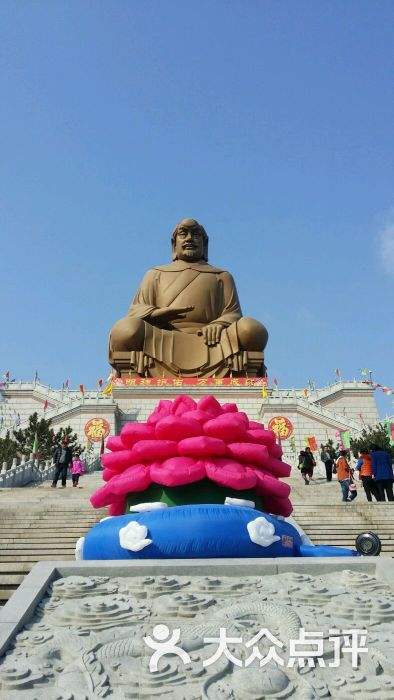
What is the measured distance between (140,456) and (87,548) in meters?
0.97

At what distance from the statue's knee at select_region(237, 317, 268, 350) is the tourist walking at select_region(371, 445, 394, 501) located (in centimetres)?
1293

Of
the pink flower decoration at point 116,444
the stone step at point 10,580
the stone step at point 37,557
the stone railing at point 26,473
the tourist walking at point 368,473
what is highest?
the stone railing at point 26,473

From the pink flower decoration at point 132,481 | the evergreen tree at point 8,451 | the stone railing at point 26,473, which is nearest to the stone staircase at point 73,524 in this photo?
the pink flower decoration at point 132,481

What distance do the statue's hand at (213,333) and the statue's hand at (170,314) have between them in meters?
1.25

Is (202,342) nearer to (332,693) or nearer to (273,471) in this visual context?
(273,471)

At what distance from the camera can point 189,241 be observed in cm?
2489

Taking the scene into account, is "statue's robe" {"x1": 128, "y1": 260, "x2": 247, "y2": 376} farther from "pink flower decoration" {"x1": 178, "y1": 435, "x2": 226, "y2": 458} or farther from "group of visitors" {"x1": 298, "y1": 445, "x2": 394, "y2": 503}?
"pink flower decoration" {"x1": 178, "y1": 435, "x2": 226, "y2": 458}

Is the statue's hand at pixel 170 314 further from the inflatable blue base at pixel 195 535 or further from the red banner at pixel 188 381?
the inflatable blue base at pixel 195 535

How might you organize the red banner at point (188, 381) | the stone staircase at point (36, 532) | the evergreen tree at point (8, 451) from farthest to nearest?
the red banner at point (188, 381), the evergreen tree at point (8, 451), the stone staircase at point (36, 532)

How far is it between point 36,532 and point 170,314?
16.1 meters

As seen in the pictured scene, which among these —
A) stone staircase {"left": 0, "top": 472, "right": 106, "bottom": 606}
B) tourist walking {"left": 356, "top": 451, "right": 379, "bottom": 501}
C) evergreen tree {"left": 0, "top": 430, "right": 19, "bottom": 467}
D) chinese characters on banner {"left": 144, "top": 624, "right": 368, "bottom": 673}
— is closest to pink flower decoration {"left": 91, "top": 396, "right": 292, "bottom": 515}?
stone staircase {"left": 0, "top": 472, "right": 106, "bottom": 606}

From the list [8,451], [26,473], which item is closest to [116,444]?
[26,473]

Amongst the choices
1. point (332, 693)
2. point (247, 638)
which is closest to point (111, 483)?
point (247, 638)

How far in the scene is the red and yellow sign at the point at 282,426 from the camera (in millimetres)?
22031
